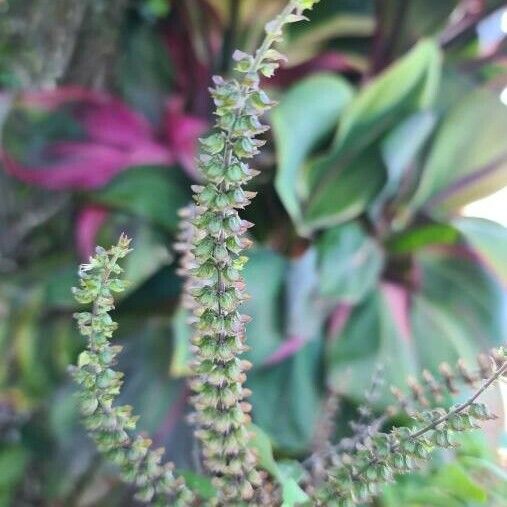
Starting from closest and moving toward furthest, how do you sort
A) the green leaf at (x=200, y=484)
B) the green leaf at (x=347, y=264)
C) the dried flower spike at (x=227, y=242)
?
1. the dried flower spike at (x=227, y=242)
2. the green leaf at (x=200, y=484)
3. the green leaf at (x=347, y=264)

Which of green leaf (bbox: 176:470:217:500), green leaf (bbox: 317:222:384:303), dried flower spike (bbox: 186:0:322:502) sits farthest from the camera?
green leaf (bbox: 317:222:384:303)

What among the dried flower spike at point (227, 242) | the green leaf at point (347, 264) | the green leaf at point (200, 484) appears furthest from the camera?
the green leaf at point (347, 264)

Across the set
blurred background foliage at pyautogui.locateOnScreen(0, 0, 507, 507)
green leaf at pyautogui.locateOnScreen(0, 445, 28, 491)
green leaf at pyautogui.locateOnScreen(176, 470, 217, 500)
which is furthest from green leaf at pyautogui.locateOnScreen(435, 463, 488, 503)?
green leaf at pyautogui.locateOnScreen(0, 445, 28, 491)

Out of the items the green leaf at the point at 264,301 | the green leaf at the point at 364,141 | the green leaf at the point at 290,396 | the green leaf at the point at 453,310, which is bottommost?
the green leaf at the point at 290,396

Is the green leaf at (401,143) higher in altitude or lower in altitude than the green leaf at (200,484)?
higher

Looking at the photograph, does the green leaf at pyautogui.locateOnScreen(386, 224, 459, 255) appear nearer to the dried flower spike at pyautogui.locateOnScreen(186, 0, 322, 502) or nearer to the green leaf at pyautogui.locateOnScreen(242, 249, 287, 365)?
the green leaf at pyautogui.locateOnScreen(242, 249, 287, 365)

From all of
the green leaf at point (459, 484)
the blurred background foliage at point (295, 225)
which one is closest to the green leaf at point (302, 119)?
the blurred background foliage at point (295, 225)

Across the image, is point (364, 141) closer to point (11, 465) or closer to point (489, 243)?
point (489, 243)

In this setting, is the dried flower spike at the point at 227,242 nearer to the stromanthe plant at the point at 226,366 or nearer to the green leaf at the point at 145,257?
the stromanthe plant at the point at 226,366
